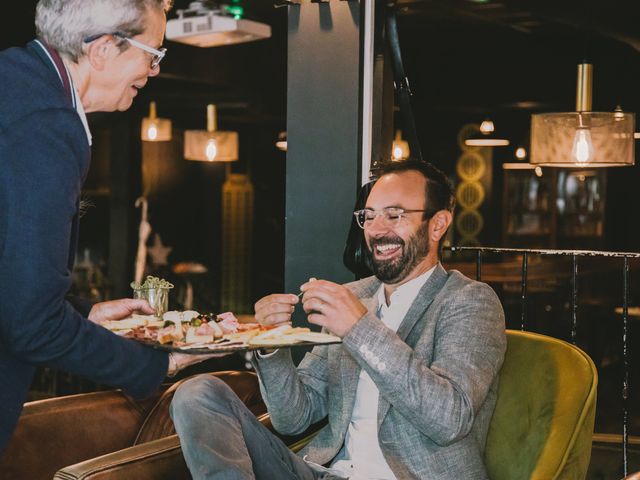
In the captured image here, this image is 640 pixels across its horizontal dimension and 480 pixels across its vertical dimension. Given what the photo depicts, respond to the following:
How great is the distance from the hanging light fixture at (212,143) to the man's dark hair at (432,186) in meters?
6.48

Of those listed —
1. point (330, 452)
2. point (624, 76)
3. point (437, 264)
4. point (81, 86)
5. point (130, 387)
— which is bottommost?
point (330, 452)

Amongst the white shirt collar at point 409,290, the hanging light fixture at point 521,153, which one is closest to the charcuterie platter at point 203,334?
the white shirt collar at point 409,290

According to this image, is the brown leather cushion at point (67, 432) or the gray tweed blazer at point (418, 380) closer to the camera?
the gray tweed blazer at point (418, 380)

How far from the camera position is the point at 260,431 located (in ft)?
→ 7.57

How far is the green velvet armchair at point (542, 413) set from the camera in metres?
2.30

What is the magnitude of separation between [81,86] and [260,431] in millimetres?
1065

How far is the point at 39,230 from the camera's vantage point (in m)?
1.49

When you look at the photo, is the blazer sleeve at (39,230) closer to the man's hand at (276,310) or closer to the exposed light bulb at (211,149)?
the man's hand at (276,310)

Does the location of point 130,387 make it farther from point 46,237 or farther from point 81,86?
point 81,86

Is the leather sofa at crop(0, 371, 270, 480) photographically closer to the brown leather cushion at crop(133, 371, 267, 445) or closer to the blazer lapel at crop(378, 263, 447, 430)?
the brown leather cushion at crop(133, 371, 267, 445)

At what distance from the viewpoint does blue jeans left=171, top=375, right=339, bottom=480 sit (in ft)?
6.91

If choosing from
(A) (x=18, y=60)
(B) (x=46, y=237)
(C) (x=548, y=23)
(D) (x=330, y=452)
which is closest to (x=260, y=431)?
(D) (x=330, y=452)

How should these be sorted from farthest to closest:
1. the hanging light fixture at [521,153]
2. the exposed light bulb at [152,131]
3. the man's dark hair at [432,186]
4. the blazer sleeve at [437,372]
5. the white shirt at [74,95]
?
the hanging light fixture at [521,153] < the exposed light bulb at [152,131] < the man's dark hair at [432,186] < the blazer sleeve at [437,372] < the white shirt at [74,95]

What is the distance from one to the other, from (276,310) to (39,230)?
1.03 meters
